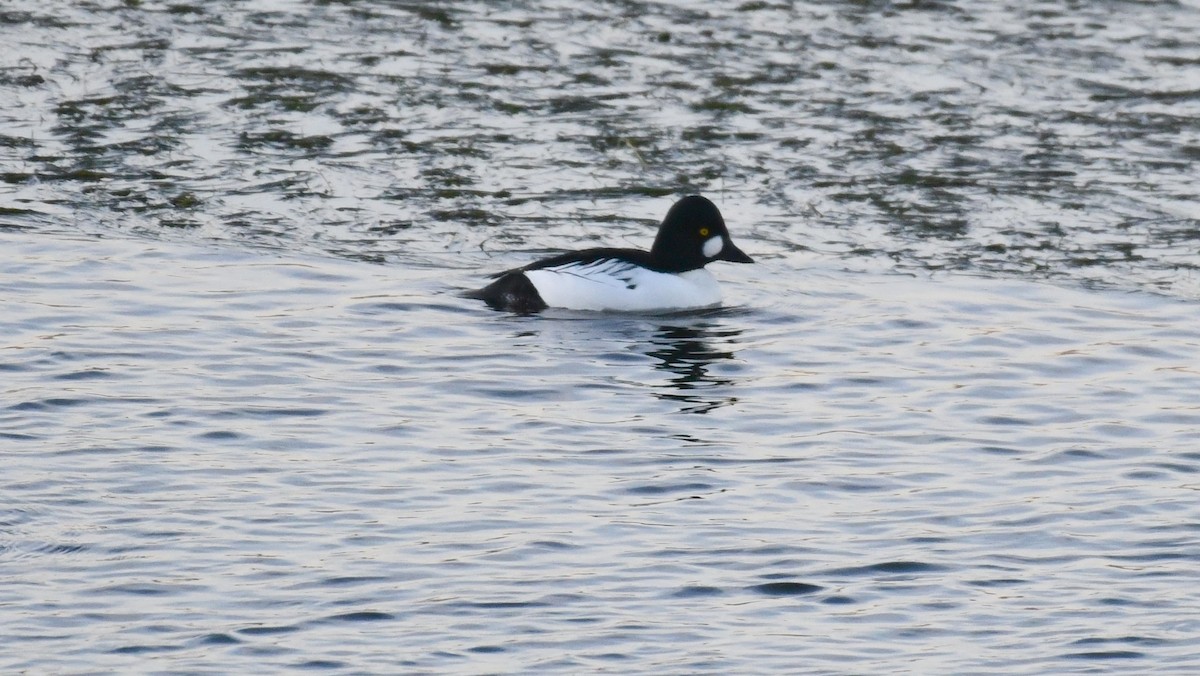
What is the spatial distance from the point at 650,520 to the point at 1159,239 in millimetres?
7098

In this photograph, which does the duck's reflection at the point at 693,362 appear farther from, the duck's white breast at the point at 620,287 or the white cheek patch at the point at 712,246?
the white cheek patch at the point at 712,246

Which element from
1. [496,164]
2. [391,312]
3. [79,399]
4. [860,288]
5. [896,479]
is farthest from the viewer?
[496,164]

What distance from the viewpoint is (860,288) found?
44.6ft

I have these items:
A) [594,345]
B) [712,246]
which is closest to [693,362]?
[594,345]

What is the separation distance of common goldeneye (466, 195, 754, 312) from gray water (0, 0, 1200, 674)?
0.20m

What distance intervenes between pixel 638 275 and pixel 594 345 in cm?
109

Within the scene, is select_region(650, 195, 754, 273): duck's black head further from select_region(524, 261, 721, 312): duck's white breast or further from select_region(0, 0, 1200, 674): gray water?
select_region(0, 0, 1200, 674): gray water

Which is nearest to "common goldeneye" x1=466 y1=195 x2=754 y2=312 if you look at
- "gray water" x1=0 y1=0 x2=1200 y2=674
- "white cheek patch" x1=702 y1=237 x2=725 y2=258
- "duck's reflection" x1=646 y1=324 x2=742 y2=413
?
"white cheek patch" x1=702 y1=237 x2=725 y2=258

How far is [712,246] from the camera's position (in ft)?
44.8

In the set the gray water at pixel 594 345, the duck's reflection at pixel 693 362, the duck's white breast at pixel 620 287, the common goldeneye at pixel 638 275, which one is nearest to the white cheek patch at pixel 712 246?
the common goldeneye at pixel 638 275

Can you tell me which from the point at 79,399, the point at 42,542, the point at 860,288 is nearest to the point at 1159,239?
the point at 860,288

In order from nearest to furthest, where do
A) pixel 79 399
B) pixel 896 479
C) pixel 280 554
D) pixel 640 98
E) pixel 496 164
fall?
1. pixel 280 554
2. pixel 896 479
3. pixel 79 399
4. pixel 496 164
5. pixel 640 98

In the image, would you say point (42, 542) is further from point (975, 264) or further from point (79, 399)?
point (975, 264)

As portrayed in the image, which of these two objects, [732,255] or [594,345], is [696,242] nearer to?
[732,255]
